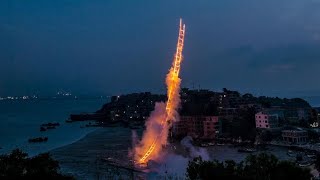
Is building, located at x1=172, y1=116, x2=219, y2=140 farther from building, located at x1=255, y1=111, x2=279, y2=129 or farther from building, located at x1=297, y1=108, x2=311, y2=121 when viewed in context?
building, located at x1=297, y1=108, x2=311, y2=121

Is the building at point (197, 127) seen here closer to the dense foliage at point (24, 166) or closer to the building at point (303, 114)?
the building at point (303, 114)

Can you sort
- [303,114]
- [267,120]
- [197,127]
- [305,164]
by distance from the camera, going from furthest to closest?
[303,114] → [197,127] → [267,120] → [305,164]

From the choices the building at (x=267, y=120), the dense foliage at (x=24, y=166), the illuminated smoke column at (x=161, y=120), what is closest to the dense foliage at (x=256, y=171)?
the dense foliage at (x=24, y=166)

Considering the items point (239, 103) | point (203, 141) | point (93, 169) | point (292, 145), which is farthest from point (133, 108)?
point (93, 169)

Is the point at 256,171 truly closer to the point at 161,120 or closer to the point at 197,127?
the point at 161,120

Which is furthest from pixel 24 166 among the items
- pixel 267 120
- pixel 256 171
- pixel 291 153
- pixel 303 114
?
pixel 303 114

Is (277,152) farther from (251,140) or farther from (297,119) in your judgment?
(297,119)

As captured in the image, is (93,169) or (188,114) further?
(188,114)
